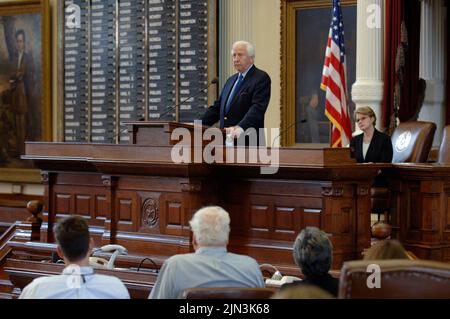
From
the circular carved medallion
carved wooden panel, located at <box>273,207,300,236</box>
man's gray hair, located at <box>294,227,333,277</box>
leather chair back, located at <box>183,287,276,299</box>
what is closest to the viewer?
leather chair back, located at <box>183,287,276,299</box>

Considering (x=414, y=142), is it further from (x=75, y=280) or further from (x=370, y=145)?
(x=75, y=280)

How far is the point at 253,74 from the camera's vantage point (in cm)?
746

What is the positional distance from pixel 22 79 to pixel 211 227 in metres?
9.73

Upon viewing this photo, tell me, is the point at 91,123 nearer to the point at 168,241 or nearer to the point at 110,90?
the point at 110,90

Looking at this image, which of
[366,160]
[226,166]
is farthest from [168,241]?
[366,160]

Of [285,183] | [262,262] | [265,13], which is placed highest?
[265,13]

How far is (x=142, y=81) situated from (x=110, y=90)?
0.61 metres

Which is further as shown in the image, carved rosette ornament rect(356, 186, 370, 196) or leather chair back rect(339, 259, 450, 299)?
carved rosette ornament rect(356, 186, 370, 196)

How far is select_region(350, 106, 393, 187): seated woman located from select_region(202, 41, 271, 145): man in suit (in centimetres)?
105

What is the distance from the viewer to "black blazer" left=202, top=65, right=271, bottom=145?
7.25 meters

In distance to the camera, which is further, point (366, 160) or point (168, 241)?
point (366, 160)

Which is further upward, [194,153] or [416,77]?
[416,77]

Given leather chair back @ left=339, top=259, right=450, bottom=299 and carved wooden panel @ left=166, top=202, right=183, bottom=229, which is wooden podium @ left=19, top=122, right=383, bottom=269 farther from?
leather chair back @ left=339, top=259, right=450, bottom=299

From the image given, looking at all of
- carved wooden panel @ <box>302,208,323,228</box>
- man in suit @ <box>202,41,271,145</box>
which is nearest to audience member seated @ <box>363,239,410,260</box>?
carved wooden panel @ <box>302,208,323,228</box>
